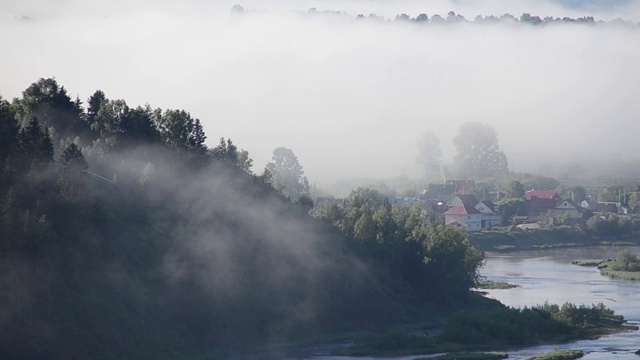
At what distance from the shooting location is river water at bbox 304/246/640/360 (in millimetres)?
77750

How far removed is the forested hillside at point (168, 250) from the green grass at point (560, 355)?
21.7 metres

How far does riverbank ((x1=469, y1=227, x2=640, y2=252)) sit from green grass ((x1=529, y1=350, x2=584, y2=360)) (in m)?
98.1

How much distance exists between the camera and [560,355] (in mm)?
73438

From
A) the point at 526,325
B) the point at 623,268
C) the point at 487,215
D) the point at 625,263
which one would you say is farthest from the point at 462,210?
the point at 526,325

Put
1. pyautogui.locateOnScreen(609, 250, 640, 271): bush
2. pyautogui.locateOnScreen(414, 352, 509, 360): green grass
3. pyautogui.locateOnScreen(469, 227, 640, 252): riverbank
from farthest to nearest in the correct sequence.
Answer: pyautogui.locateOnScreen(469, 227, 640, 252): riverbank → pyautogui.locateOnScreen(609, 250, 640, 271): bush → pyautogui.locateOnScreen(414, 352, 509, 360): green grass

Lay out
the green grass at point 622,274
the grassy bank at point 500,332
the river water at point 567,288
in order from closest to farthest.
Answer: the river water at point 567,288 < the grassy bank at point 500,332 < the green grass at point 622,274

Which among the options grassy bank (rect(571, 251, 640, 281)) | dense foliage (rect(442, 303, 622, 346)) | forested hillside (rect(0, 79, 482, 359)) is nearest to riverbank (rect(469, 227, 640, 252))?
grassy bank (rect(571, 251, 640, 281))

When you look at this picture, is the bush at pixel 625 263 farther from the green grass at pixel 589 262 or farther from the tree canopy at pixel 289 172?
the tree canopy at pixel 289 172

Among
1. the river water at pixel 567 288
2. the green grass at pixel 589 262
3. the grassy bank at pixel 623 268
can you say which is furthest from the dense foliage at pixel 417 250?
the green grass at pixel 589 262

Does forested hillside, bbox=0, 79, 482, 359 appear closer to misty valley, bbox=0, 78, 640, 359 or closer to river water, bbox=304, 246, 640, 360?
misty valley, bbox=0, 78, 640, 359

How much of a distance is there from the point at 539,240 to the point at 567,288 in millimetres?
69903

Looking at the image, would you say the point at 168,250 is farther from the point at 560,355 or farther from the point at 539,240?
the point at 539,240

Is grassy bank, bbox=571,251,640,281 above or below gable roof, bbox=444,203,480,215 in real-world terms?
below

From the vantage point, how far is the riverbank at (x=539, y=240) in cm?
17688
